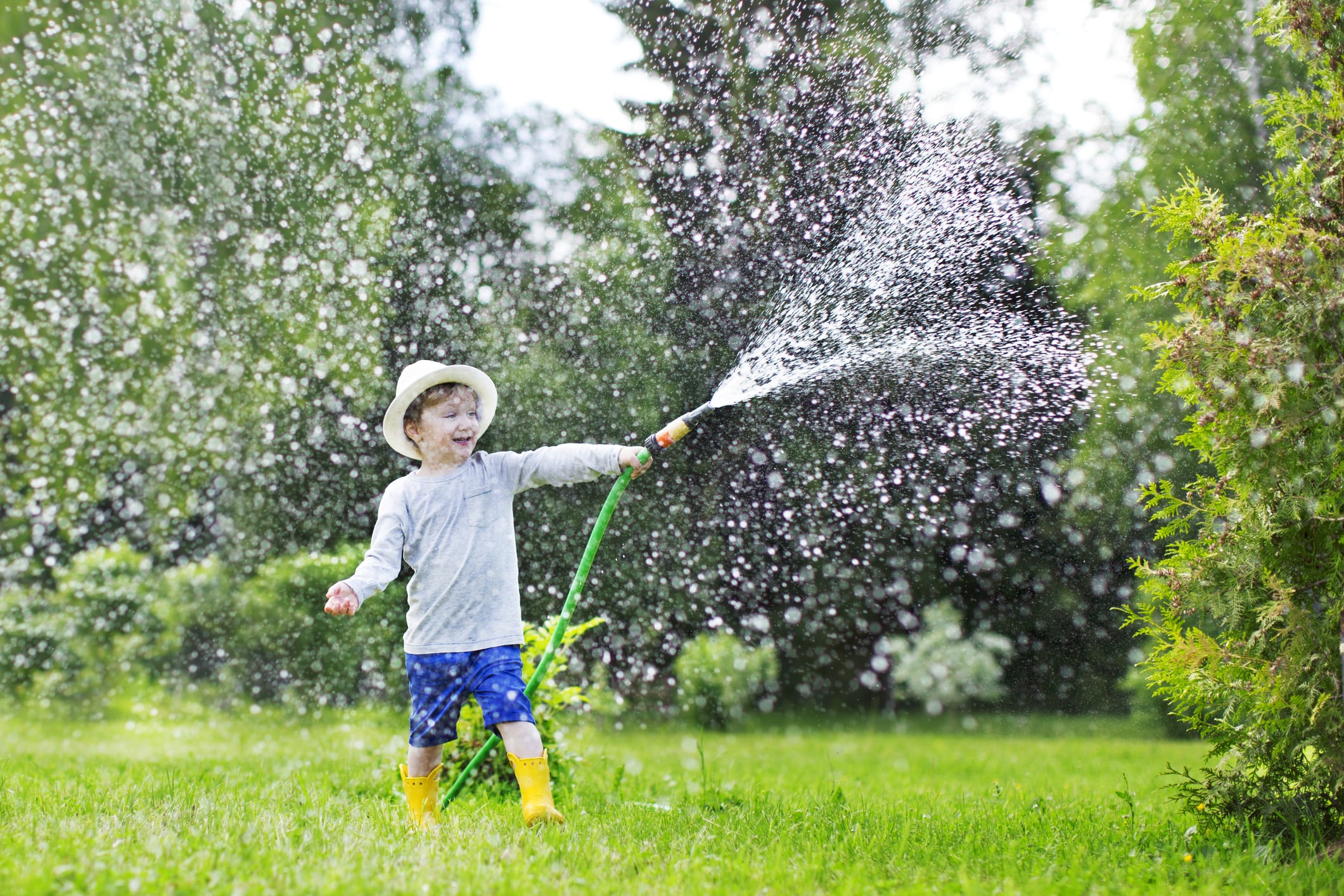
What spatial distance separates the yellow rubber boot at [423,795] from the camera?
328 cm

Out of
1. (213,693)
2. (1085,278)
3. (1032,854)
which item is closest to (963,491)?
(1085,278)

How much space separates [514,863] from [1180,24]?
10.9 m

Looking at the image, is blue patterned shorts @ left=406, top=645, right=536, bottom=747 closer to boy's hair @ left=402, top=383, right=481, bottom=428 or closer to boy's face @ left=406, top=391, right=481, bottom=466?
boy's face @ left=406, top=391, right=481, bottom=466

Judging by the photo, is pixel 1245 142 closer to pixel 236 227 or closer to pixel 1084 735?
pixel 1084 735

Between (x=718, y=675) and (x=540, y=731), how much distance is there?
5.98m

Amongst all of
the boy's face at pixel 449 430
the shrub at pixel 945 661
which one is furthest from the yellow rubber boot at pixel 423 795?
the shrub at pixel 945 661

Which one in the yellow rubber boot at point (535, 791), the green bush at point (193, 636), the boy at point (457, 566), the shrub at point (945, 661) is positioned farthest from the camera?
the shrub at point (945, 661)

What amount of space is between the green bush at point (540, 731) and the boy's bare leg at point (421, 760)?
0.76 metres

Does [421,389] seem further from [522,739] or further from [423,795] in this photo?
[423,795]

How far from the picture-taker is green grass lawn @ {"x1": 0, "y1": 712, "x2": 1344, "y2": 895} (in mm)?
2373

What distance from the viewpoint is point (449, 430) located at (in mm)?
3422

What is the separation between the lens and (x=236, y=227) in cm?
923

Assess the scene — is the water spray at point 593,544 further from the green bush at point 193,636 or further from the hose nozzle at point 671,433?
the green bush at point 193,636

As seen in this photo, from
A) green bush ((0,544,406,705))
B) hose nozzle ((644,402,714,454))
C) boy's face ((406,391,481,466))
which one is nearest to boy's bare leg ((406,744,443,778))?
boy's face ((406,391,481,466))
